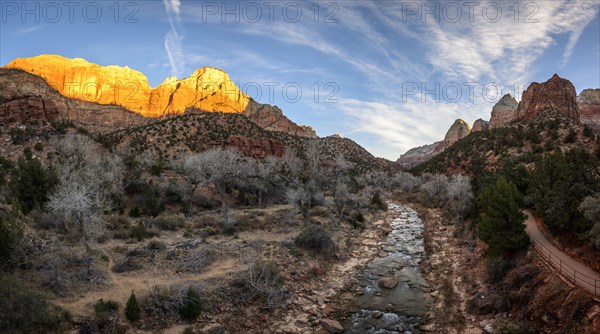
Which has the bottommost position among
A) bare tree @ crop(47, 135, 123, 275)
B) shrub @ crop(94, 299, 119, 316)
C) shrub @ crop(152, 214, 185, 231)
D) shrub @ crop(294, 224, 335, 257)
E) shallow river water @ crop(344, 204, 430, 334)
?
shallow river water @ crop(344, 204, 430, 334)

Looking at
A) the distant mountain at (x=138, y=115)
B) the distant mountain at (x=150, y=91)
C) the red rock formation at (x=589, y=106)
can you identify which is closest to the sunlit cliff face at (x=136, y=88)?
the distant mountain at (x=150, y=91)

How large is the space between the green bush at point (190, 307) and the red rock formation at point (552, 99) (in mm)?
86477

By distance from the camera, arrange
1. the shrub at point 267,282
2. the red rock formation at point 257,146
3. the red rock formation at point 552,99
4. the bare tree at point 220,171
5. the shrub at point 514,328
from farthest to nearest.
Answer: the red rock formation at point 552,99 → the red rock formation at point 257,146 → the bare tree at point 220,171 → the shrub at point 267,282 → the shrub at point 514,328

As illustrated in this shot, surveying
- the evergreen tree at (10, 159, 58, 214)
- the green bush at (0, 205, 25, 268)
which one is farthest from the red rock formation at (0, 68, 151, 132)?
the green bush at (0, 205, 25, 268)

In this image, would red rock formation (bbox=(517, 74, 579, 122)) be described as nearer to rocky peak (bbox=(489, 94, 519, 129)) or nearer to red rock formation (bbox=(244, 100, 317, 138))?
rocky peak (bbox=(489, 94, 519, 129))

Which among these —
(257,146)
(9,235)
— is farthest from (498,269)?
(257,146)

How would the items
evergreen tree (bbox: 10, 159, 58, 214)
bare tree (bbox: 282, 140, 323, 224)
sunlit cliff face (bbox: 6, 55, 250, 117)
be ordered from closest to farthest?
evergreen tree (bbox: 10, 159, 58, 214) → bare tree (bbox: 282, 140, 323, 224) → sunlit cliff face (bbox: 6, 55, 250, 117)

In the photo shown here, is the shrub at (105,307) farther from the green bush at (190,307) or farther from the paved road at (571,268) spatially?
the paved road at (571,268)

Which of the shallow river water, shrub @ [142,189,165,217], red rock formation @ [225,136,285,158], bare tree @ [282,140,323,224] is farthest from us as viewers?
red rock formation @ [225,136,285,158]

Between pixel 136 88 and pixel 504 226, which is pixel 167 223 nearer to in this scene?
pixel 504 226

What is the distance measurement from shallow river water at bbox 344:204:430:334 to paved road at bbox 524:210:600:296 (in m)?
6.86

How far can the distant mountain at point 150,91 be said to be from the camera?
12269 centimetres

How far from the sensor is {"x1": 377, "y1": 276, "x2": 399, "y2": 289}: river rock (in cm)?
2233

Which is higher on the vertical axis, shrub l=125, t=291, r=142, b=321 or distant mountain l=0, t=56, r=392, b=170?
distant mountain l=0, t=56, r=392, b=170
